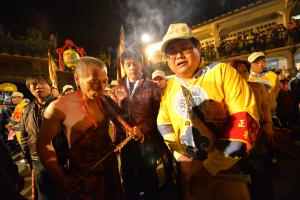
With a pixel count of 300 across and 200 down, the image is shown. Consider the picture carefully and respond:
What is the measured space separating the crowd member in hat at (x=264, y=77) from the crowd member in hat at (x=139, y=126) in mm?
2072

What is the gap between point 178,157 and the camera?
2.16 meters

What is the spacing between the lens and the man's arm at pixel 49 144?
200 cm

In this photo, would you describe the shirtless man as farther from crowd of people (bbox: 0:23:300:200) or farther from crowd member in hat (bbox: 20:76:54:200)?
crowd member in hat (bbox: 20:76:54:200)

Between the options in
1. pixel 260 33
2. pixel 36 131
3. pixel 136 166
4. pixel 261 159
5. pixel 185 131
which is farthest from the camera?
pixel 260 33

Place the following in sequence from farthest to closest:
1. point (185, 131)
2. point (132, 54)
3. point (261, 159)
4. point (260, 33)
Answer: point (260, 33)
point (132, 54)
point (261, 159)
point (185, 131)

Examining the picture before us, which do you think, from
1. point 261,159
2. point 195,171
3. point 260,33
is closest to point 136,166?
point 195,171

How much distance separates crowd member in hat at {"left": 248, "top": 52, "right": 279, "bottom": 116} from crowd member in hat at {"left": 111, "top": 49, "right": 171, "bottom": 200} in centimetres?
207

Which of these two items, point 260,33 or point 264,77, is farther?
point 260,33

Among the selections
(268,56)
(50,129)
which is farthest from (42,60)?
(50,129)

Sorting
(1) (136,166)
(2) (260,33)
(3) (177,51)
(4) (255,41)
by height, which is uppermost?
(2) (260,33)

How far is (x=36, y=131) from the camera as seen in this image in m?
3.24

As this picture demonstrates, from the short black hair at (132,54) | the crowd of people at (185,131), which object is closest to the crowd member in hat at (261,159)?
the crowd of people at (185,131)

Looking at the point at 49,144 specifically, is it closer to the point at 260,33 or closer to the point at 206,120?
the point at 206,120

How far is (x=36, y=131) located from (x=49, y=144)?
1.44 m
